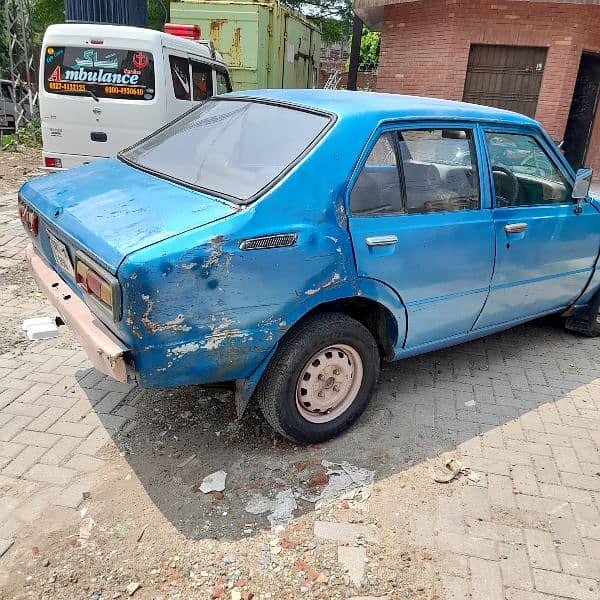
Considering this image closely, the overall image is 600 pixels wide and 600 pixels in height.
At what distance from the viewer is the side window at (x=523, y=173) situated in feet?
11.7

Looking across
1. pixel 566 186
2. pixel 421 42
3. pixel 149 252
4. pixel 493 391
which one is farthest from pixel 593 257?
pixel 421 42

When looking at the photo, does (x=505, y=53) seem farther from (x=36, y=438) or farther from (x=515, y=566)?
(x=36, y=438)

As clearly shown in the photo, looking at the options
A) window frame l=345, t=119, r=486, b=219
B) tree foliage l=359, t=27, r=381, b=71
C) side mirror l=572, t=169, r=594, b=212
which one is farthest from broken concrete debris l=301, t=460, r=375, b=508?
tree foliage l=359, t=27, r=381, b=71

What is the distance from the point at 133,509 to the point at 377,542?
110 cm

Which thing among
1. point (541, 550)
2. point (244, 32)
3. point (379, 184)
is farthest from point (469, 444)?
point (244, 32)

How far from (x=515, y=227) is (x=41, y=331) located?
2842mm

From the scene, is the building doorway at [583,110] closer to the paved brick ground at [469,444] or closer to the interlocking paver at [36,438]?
the paved brick ground at [469,444]

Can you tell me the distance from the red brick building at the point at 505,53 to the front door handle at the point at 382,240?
28.4 feet

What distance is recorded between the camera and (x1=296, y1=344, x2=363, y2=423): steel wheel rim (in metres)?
2.96

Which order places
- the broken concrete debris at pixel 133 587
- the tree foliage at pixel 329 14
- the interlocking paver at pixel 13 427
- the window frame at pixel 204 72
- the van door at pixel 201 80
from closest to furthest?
1. the broken concrete debris at pixel 133 587
2. the interlocking paver at pixel 13 427
3. the window frame at pixel 204 72
4. the van door at pixel 201 80
5. the tree foliage at pixel 329 14

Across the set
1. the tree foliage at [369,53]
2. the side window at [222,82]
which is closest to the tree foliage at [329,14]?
the tree foliage at [369,53]

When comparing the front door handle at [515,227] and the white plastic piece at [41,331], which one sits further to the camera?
the front door handle at [515,227]

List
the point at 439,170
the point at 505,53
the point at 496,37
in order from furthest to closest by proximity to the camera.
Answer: the point at 505,53
the point at 496,37
the point at 439,170

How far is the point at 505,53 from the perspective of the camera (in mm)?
10523
